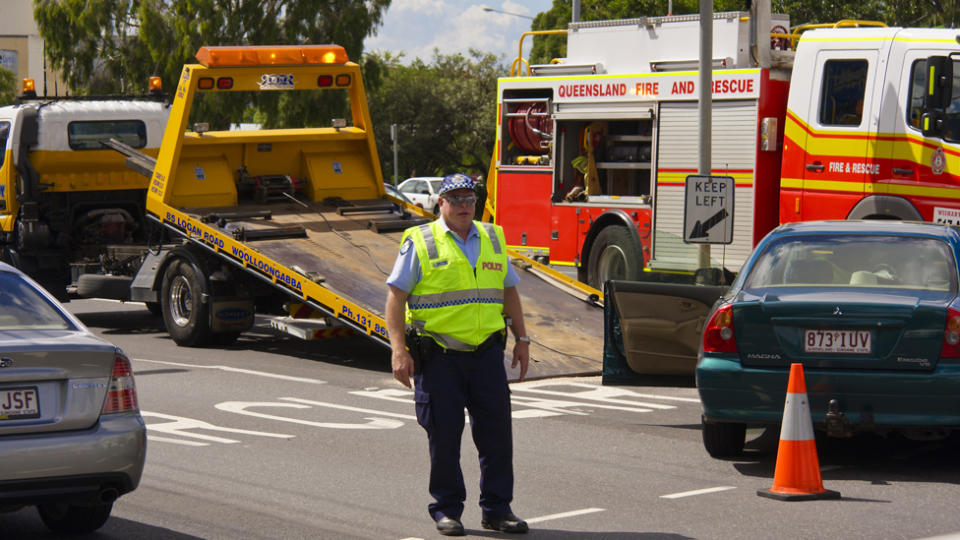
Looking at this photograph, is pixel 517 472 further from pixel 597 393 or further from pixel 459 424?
pixel 597 393

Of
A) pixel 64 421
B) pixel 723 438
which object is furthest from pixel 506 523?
pixel 723 438

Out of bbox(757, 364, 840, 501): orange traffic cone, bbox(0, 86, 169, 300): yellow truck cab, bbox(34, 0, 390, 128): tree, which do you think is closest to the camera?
bbox(757, 364, 840, 501): orange traffic cone

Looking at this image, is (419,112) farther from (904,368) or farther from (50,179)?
(904,368)

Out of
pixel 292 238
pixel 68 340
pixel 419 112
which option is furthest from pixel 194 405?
pixel 419 112

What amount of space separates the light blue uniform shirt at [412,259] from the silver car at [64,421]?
131 cm

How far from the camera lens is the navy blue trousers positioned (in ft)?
22.6

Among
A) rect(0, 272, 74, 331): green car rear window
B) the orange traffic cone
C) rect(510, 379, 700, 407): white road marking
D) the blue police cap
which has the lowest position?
rect(510, 379, 700, 407): white road marking

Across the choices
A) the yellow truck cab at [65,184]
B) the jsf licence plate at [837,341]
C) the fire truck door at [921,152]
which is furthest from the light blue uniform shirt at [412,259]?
the yellow truck cab at [65,184]

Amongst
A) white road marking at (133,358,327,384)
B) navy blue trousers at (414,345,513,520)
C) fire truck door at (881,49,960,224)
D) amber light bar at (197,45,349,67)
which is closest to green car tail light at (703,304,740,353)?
navy blue trousers at (414,345,513,520)

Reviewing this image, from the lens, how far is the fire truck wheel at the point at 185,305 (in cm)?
1443

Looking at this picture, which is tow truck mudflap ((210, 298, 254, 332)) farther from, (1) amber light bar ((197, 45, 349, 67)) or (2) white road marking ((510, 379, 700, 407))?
(2) white road marking ((510, 379, 700, 407))

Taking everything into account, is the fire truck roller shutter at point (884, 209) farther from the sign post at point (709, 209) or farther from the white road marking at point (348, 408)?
the white road marking at point (348, 408)

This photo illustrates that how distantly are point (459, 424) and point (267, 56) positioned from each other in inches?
357

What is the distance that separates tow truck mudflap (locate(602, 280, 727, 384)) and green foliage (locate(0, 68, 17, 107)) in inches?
2090
